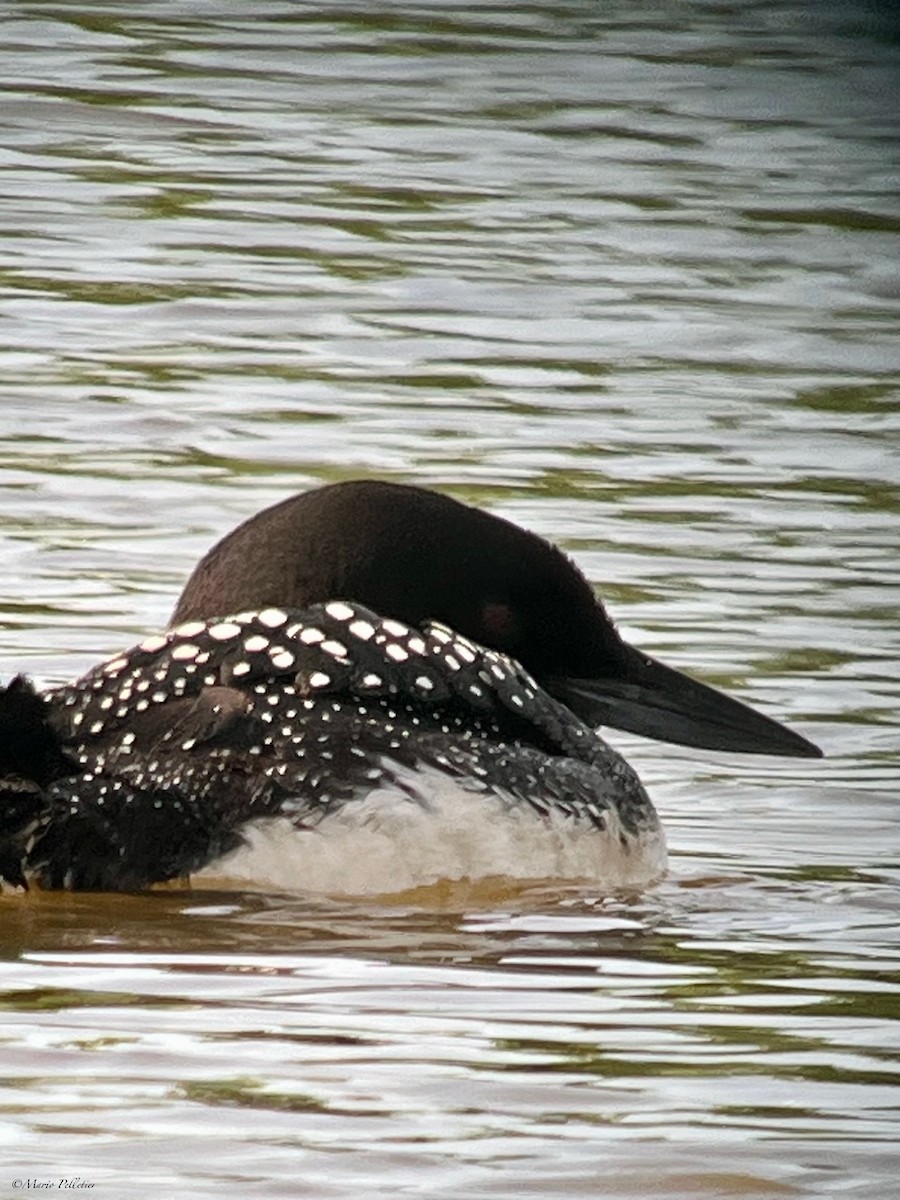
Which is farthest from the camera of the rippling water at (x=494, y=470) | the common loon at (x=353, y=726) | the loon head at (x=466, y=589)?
the loon head at (x=466, y=589)

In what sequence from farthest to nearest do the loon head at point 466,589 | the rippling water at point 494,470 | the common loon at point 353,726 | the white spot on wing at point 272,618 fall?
the loon head at point 466,589, the white spot on wing at point 272,618, the common loon at point 353,726, the rippling water at point 494,470

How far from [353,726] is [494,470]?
10.6 ft

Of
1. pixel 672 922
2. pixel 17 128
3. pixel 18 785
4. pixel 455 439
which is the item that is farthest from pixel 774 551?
pixel 17 128

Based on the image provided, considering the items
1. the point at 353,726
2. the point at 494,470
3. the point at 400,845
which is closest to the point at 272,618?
the point at 353,726

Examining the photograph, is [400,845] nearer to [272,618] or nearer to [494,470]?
[272,618]

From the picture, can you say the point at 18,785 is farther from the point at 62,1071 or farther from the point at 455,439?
the point at 455,439

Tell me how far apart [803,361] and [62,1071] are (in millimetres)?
6013

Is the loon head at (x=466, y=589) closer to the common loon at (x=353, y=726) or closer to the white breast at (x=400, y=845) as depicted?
the common loon at (x=353, y=726)

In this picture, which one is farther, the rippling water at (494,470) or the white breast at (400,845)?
the white breast at (400,845)

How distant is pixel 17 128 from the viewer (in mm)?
12664

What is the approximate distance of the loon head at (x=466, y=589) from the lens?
6.11 m

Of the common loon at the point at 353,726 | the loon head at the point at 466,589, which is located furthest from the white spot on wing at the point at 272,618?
the loon head at the point at 466,589

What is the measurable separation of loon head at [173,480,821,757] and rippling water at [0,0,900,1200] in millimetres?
225

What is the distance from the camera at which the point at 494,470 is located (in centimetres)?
882
